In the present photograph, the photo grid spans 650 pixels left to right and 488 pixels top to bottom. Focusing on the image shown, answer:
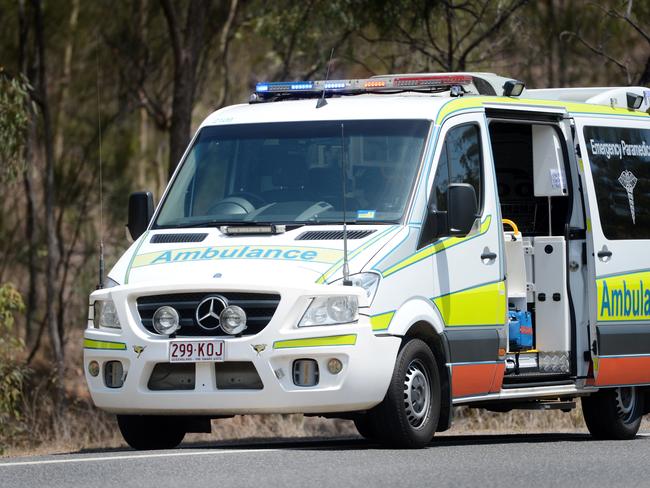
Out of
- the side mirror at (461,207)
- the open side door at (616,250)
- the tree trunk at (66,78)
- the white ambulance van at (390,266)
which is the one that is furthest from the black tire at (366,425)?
the tree trunk at (66,78)

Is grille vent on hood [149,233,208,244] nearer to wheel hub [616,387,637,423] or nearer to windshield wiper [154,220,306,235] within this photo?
windshield wiper [154,220,306,235]

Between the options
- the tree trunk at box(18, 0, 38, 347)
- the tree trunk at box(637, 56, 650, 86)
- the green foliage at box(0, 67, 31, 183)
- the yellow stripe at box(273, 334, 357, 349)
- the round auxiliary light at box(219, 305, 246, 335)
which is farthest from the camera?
the tree trunk at box(18, 0, 38, 347)

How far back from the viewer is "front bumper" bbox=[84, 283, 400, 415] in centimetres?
969

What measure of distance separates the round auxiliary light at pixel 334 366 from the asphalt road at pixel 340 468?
490mm

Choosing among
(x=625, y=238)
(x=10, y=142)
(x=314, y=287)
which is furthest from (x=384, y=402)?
(x=10, y=142)

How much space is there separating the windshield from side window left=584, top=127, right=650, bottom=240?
214 centimetres

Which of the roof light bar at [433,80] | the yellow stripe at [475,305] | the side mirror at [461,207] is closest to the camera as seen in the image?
the side mirror at [461,207]

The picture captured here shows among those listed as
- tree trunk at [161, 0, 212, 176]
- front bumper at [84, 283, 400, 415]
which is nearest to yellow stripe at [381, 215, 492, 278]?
front bumper at [84, 283, 400, 415]

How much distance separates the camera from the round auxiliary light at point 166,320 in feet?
32.7

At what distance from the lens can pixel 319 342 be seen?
31.8 feet

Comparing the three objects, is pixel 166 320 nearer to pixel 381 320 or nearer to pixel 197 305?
pixel 197 305

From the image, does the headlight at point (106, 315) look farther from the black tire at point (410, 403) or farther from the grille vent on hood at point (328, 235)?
the black tire at point (410, 403)

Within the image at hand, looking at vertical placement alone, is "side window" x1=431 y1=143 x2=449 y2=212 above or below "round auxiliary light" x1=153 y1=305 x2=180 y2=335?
above

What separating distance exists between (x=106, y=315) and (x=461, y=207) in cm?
240
